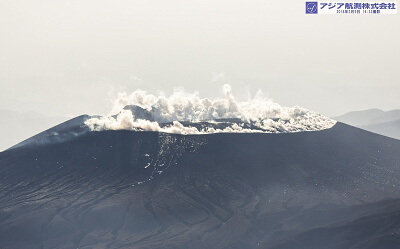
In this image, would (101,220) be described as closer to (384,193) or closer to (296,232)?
(296,232)

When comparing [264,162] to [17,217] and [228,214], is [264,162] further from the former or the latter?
[17,217]

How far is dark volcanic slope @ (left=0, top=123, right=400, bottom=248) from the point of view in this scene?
124938 mm

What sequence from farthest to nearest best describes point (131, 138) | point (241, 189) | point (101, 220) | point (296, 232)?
point (131, 138), point (241, 189), point (101, 220), point (296, 232)

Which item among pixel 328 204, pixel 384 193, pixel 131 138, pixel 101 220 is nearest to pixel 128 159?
pixel 131 138

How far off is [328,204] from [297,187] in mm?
14155

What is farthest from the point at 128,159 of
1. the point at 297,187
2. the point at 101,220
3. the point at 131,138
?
the point at 297,187

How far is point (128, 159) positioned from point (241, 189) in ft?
139

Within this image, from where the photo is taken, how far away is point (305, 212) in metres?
137

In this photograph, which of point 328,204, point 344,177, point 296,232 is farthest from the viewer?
point 344,177

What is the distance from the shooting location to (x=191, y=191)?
151m

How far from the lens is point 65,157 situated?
17362 cm

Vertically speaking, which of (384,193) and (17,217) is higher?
(17,217)

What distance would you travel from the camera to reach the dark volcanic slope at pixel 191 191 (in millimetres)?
124938

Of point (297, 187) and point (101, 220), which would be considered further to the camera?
point (297, 187)
